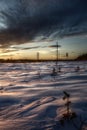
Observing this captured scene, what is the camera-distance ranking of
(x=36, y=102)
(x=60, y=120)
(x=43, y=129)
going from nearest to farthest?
(x=43, y=129) < (x=60, y=120) < (x=36, y=102)

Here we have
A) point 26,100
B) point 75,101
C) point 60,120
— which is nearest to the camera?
point 60,120

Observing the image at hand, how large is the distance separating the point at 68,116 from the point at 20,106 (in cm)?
131

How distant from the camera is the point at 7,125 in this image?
3.12m

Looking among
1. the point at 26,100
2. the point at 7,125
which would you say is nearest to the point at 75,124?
the point at 7,125

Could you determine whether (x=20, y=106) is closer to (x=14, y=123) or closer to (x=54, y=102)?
(x=54, y=102)

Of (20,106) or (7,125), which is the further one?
(20,106)

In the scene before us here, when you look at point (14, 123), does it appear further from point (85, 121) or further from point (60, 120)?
point (85, 121)

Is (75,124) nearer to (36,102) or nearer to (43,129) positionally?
(43,129)

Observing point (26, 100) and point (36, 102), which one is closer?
point (36, 102)

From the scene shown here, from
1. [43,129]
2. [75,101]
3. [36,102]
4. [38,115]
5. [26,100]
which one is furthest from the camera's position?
[26,100]

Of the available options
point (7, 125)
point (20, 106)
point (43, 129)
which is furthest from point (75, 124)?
point (20, 106)

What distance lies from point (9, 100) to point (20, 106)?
621 millimetres

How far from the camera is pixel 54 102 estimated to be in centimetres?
418

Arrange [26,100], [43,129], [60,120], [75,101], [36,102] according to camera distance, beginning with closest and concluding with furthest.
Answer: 1. [43,129]
2. [60,120]
3. [75,101]
4. [36,102]
5. [26,100]
